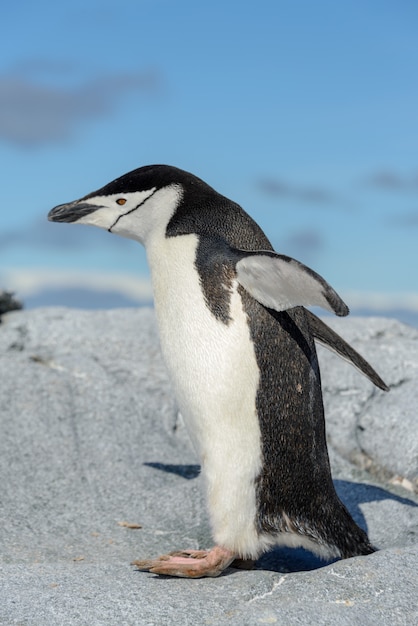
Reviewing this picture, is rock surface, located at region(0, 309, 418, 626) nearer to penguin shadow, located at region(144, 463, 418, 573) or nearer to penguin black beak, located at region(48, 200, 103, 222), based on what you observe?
penguin shadow, located at region(144, 463, 418, 573)

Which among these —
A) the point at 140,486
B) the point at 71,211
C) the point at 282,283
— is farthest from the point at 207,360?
the point at 140,486

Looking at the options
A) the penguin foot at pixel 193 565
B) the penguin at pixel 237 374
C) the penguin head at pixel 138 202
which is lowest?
the penguin foot at pixel 193 565

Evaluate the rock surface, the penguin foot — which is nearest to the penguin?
the penguin foot

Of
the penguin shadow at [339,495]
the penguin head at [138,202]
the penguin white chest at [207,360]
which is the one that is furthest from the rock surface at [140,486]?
the penguin head at [138,202]

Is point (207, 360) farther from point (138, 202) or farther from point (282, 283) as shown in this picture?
point (138, 202)

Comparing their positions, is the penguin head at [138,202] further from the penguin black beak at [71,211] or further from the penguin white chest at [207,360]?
the penguin white chest at [207,360]

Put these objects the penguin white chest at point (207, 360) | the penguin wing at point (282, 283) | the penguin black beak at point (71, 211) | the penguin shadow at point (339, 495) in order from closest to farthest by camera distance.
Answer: the penguin wing at point (282, 283) → the penguin white chest at point (207, 360) → the penguin black beak at point (71, 211) → the penguin shadow at point (339, 495)

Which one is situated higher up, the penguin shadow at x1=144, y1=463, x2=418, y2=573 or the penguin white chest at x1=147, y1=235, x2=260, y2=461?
the penguin white chest at x1=147, y1=235, x2=260, y2=461

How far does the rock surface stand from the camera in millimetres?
2906

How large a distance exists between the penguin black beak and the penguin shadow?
1.73 m

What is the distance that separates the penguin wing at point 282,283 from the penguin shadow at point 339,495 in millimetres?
1321

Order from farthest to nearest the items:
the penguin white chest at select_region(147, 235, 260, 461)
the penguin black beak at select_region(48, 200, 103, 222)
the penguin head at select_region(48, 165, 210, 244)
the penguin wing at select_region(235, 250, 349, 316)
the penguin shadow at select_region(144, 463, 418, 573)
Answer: the penguin shadow at select_region(144, 463, 418, 573) < the penguin black beak at select_region(48, 200, 103, 222) < the penguin head at select_region(48, 165, 210, 244) < the penguin white chest at select_region(147, 235, 260, 461) < the penguin wing at select_region(235, 250, 349, 316)

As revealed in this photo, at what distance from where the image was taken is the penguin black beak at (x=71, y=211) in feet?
11.7

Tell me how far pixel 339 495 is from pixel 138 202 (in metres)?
2.11
